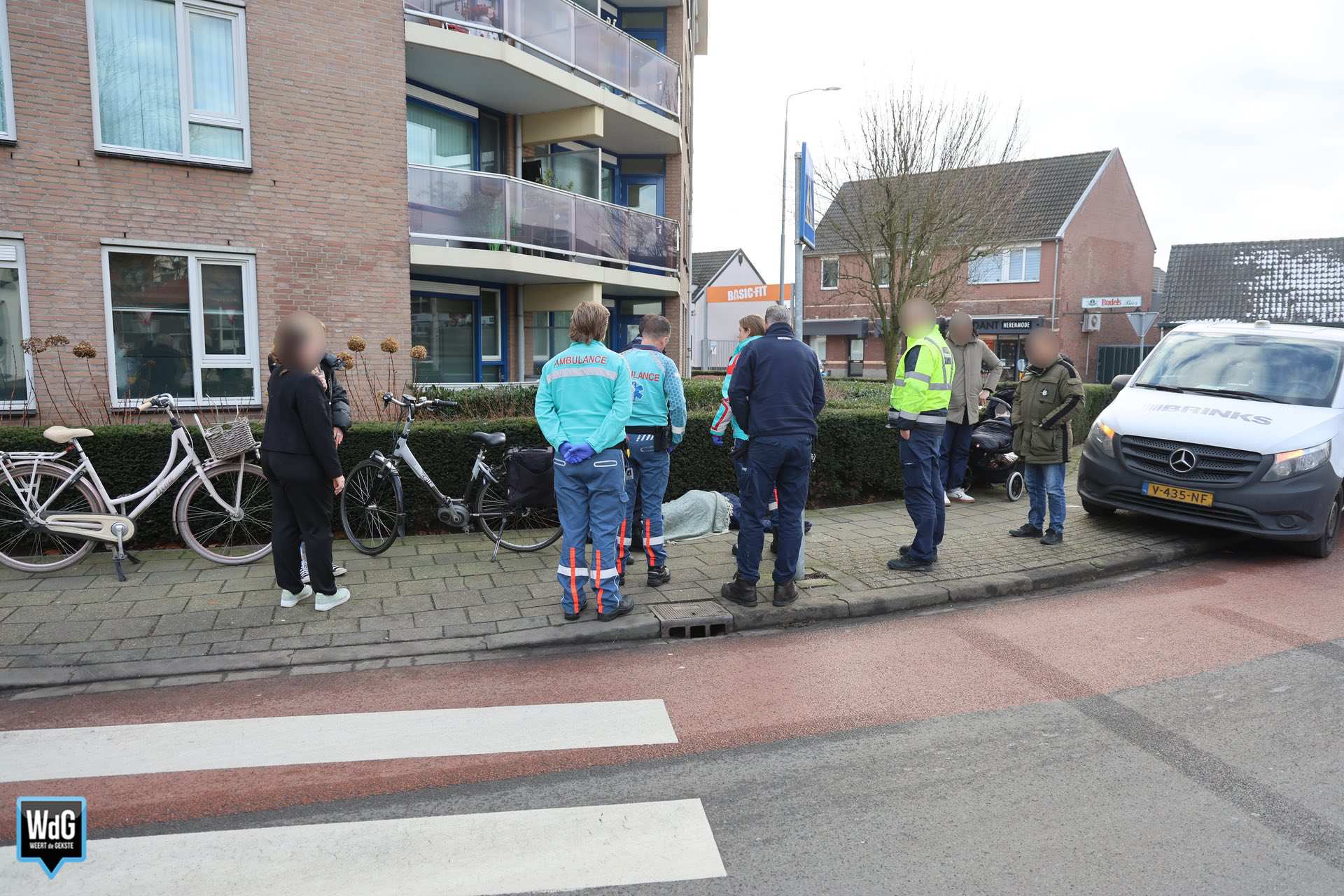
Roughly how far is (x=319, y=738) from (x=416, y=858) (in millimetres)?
1250

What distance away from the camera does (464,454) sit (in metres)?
8.09

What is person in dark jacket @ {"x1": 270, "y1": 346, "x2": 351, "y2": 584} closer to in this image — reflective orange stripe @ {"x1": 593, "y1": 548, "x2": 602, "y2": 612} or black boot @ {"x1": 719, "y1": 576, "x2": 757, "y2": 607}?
reflective orange stripe @ {"x1": 593, "y1": 548, "x2": 602, "y2": 612}

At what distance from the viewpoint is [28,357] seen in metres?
9.55

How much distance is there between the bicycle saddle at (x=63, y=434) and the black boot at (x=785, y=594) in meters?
5.37

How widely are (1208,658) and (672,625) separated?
327 centimetres

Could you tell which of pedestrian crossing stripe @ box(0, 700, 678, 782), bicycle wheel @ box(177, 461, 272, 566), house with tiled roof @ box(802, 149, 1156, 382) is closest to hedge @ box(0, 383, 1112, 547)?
bicycle wheel @ box(177, 461, 272, 566)

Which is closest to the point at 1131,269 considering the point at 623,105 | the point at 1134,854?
the point at 623,105

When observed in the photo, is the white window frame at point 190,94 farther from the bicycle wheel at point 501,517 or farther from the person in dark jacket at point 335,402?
the bicycle wheel at point 501,517

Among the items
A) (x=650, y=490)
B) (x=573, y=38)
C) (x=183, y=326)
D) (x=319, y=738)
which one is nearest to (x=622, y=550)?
(x=650, y=490)

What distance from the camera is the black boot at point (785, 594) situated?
6.08m

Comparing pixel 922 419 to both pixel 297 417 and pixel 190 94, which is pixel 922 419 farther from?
pixel 190 94

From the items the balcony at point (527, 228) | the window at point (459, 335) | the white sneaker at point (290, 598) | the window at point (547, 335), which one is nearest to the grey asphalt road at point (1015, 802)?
the white sneaker at point (290, 598)

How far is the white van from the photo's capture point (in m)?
7.44

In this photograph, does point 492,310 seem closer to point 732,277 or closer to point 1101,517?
point 1101,517
